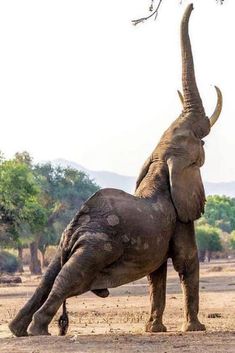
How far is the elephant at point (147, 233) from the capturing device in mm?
13648

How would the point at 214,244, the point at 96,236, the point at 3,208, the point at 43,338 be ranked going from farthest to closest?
1. the point at 214,244
2. the point at 3,208
3. the point at 96,236
4. the point at 43,338

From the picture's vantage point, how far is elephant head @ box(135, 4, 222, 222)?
588 inches

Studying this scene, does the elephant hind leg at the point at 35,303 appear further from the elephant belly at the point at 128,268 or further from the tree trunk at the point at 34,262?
the tree trunk at the point at 34,262

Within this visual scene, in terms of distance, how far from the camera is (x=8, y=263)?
272 ft

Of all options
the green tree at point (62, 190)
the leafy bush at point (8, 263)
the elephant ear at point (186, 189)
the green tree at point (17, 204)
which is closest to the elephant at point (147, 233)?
the elephant ear at point (186, 189)

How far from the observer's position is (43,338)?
12.8 m

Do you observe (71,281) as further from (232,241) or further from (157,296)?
(232,241)

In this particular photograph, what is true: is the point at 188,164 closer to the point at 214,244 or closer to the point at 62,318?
the point at 62,318

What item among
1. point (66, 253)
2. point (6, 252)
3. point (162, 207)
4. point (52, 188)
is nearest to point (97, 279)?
point (66, 253)

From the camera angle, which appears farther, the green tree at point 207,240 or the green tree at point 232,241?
the green tree at point 232,241

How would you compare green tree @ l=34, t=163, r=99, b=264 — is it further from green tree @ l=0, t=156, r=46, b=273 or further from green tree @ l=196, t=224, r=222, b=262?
green tree @ l=0, t=156, r=46, b=273

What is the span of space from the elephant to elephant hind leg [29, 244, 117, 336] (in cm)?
1

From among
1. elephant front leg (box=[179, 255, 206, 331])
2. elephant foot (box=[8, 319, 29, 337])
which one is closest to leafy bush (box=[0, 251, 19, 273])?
elephant front leg (box=[179, 255, 206, 331])

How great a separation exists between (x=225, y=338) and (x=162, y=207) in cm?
232
